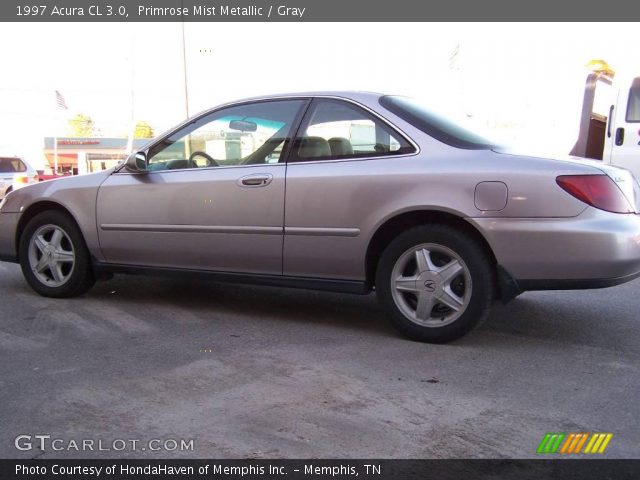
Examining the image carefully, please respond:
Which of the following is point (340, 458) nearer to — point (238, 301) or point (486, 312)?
point (486, 312)

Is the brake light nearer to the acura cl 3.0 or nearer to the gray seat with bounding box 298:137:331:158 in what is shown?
the acura cl 3.0

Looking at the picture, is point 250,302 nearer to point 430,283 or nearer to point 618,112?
point 430,283

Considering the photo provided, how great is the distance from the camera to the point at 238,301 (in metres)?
5.08

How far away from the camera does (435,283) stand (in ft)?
12.3

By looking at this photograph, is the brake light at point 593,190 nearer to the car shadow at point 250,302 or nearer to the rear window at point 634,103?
the car shadow at point 250,302

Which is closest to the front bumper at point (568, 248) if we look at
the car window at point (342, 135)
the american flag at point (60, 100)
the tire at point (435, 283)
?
the tire at point (435, 283)

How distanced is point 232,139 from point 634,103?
706 centimetres

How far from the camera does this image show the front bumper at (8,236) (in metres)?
5.24

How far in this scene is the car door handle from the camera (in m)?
4.21

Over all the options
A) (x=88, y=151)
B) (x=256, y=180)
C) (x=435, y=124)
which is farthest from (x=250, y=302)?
(x=88, y=151)

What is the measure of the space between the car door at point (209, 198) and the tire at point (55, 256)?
0.28 meters

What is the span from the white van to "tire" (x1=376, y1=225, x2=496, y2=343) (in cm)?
648

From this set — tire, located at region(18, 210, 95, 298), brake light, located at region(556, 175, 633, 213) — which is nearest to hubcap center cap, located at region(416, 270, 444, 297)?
brake light, located at region(556, 175, 633, 213)
